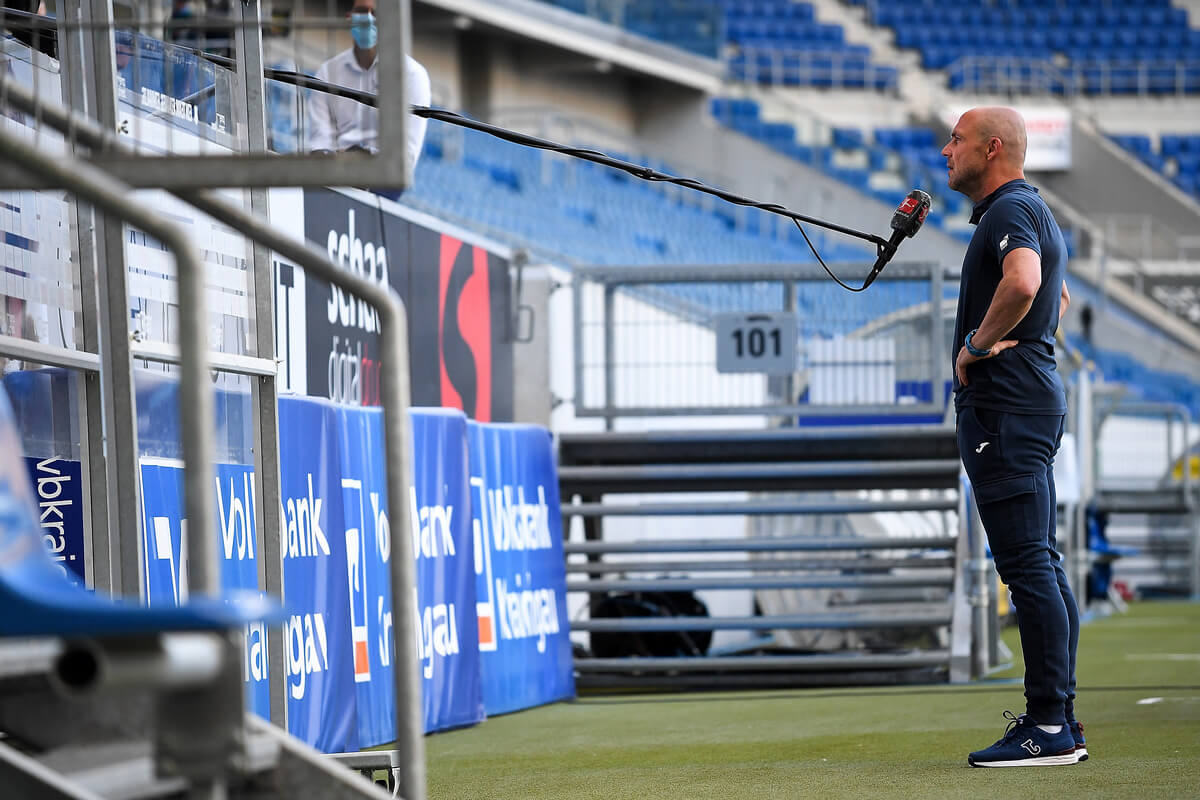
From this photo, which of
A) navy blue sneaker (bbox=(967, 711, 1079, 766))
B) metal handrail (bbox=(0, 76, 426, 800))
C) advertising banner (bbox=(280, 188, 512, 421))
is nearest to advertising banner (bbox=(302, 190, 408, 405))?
advertising banner (bbox=(280, 188, 512, 421))

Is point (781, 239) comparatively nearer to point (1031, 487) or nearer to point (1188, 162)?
point (1188, 162)

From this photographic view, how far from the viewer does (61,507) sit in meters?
3.54

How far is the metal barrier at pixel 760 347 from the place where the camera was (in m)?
8.16

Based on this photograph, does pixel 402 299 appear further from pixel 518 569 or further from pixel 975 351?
pixel 975 351

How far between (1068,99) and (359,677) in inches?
970

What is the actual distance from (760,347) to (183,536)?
14.7 feet

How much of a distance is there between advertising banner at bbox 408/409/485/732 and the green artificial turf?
0.14m

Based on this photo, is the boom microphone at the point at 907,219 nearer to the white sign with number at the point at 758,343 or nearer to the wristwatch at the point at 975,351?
the wristwatch at the point at 975,351

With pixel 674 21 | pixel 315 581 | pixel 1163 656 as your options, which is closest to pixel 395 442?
pixel 315 581

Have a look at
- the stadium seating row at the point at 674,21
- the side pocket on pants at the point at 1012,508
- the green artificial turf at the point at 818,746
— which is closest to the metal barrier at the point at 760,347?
the green artificial turf at the point at 818,746

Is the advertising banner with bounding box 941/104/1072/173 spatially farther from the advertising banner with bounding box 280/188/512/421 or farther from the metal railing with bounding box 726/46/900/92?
the advertising banner with bounding box 280/188/512/421

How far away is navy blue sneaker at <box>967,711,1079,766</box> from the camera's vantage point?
406 cm

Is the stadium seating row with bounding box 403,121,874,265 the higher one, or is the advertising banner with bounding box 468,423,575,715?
the stadium seating row with bounding box 403,121,874,265

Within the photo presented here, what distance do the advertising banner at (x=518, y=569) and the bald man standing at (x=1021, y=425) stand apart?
8.27 feet
